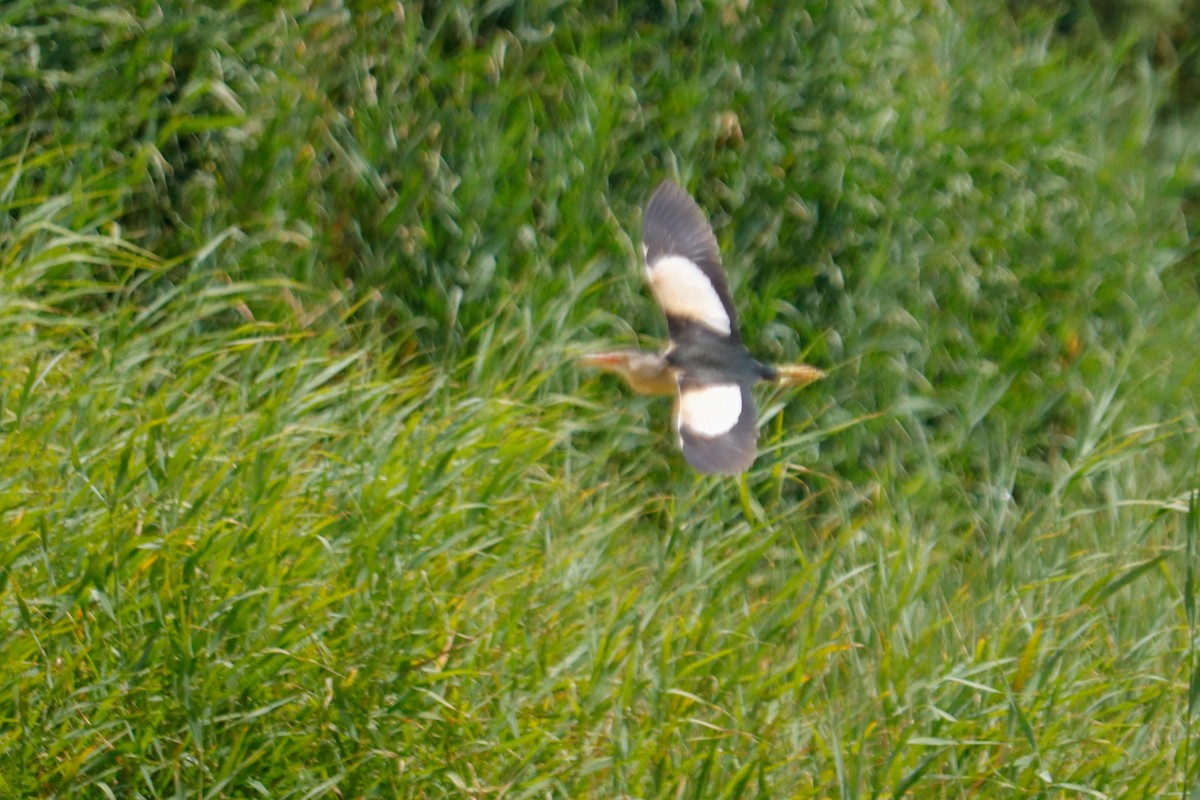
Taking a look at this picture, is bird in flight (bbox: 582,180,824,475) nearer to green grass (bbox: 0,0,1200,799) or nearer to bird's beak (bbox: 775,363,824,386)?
bird's beak (bbox: 775,363,824,386)

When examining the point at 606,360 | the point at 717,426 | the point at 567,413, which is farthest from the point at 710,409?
the point at 567,413

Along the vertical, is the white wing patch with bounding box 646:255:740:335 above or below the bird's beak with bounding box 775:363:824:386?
above

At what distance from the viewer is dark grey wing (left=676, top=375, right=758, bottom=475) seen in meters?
3.43

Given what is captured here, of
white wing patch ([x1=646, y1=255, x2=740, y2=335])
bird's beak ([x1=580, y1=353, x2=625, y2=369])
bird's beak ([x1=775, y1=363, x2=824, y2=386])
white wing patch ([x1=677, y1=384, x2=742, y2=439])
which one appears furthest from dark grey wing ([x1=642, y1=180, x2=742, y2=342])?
white wing patch ([x1=677, y1=384, x2=742, y2=439])

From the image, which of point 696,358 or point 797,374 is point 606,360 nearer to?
point 696,358

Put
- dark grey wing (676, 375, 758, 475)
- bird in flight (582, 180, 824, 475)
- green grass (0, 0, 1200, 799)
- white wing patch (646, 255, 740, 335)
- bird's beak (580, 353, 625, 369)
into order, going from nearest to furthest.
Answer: green grass (0, 0, 1200, 799) < dark grey wing (676, 375, 758, 475) < bird in flight (582, 180, 824, 475) < bird's beak (580, 353, 625, 369) < white wing patch (646, 255, 740, 335)

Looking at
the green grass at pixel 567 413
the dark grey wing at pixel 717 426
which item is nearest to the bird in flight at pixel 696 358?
the dark grey wing at pixel 717 426

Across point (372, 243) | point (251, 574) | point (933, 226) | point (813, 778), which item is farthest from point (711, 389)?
point (933, 226)

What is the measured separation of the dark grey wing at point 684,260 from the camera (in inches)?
169

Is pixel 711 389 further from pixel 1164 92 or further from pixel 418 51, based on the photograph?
pixel 1164 92

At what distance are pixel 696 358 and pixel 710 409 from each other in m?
0.27

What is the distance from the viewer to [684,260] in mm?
4367

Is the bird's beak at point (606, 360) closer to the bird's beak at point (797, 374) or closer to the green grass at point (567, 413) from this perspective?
the green grass at point (567, 413)

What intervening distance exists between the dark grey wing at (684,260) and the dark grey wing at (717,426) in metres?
0.40
